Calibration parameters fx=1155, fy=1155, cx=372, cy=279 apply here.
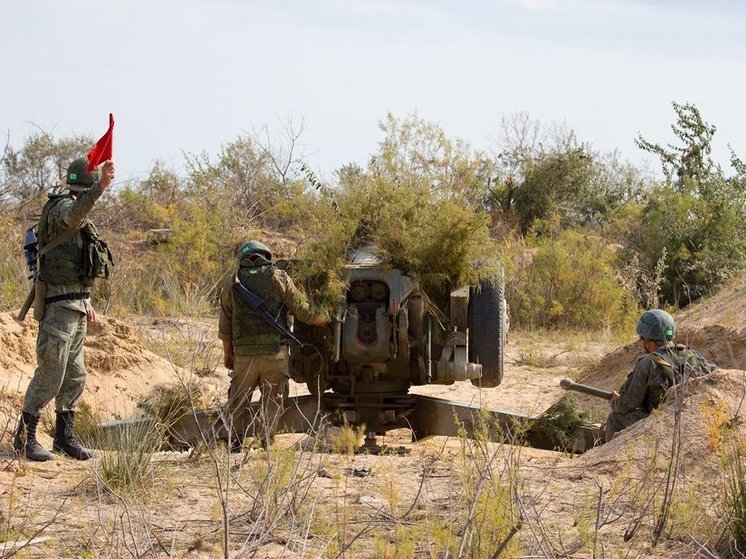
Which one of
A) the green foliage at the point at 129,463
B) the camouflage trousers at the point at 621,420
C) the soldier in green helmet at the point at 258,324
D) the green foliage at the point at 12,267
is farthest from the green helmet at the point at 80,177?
the green foliage at the point at 12,267

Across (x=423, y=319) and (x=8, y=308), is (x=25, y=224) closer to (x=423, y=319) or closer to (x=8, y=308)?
(x=8, y=308)

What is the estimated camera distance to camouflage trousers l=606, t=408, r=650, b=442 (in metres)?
7.63

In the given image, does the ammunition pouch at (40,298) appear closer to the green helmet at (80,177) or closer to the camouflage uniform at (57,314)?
the camouflage uniform at (57,314)

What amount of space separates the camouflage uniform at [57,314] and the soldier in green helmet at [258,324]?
48.3 inches

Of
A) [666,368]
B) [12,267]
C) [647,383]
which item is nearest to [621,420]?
[647,383]

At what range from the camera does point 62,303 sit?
7.06m

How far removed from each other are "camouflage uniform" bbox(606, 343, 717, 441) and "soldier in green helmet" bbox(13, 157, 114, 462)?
3.45m

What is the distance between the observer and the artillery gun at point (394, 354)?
317 inches

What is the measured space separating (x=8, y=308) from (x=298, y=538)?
311 inches

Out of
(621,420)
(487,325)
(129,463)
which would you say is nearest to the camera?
(129,463)

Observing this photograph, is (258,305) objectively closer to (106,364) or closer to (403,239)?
(403,239)

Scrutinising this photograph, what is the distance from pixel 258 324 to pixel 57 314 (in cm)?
152

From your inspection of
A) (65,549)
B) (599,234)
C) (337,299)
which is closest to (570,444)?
(337,299)

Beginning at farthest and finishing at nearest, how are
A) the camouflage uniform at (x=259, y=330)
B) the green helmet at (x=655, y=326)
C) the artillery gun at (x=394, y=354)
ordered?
the artillery gun at (x=394, y=354)
the camouflage uniform at (x=259, y=330)
the green helmet at (x=655, y=326)
